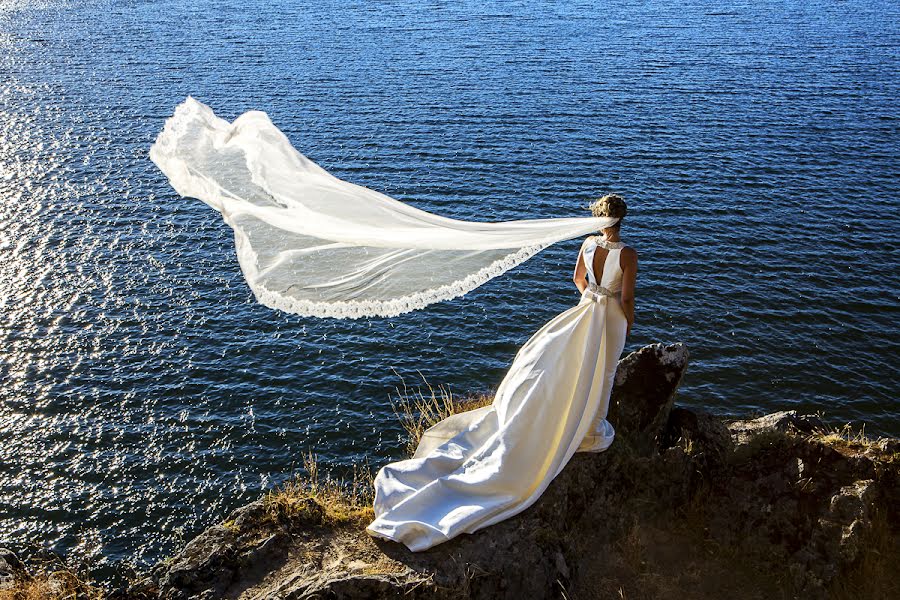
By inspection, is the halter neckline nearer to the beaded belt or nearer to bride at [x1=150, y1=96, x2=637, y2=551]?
bride at [x1=150, y1=96, x2=637, y2=551]

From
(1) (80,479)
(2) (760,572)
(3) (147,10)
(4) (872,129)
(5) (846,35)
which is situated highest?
(3) (147,10)

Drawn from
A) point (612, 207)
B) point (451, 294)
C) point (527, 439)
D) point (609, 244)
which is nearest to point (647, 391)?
point (527, 439)

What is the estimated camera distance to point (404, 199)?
25.7 m

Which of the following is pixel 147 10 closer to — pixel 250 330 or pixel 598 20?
pixel 598 20

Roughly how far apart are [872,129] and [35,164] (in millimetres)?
29821

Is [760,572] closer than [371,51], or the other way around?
[760,572]

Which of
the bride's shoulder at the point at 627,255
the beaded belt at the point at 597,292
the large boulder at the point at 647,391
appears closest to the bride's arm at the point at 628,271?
the bride's shoulder at the point at 627,255

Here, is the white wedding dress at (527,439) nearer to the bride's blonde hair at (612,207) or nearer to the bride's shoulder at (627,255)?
the bride's shoulder at (627,255)

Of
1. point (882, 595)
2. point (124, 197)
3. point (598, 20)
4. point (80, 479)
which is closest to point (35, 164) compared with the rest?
point (124, 197)

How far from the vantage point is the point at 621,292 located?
30.8 feet

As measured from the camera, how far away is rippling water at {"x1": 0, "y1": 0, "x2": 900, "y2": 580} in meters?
16.2

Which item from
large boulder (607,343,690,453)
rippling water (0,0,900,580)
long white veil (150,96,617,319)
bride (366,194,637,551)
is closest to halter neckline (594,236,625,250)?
bride (366,194,637,551)

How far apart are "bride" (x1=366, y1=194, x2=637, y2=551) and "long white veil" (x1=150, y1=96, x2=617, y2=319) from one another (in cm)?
69

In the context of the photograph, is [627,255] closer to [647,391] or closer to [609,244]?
Result: [609,244]
